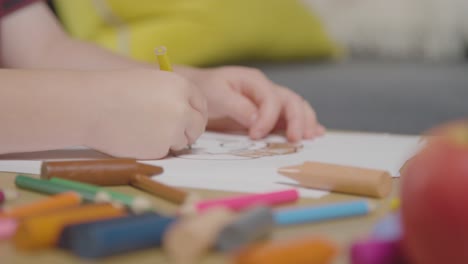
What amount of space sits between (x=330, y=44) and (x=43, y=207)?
1.20 m

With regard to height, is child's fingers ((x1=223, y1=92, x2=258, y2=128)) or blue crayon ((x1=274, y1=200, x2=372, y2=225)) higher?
child's fingers ((x1=223, y1=92, x2=258, y2=128))

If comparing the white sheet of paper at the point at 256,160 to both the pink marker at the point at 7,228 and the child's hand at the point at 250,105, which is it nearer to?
the child's hand at the point at 250,105

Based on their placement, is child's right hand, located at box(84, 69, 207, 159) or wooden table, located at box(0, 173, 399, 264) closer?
wooden table, located at box(0, 173, 399, 264)

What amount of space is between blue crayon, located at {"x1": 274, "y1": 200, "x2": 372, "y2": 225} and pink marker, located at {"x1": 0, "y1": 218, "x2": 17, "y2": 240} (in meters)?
0.12

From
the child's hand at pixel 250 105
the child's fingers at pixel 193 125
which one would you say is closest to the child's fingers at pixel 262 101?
the child's hand at pixel 250 105

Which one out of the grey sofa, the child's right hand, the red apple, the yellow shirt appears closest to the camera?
the red apple

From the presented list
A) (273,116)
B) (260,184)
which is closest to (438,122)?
(273,116)

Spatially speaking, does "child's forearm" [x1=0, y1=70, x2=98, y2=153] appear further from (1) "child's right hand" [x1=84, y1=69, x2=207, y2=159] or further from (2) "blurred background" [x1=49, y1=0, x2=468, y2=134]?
(2) "blurred background" [x1=49, y1=0, x2=468, y2=134]

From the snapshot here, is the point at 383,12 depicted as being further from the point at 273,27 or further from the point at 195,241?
the point at 195,241

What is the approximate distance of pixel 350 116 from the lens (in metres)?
1.04

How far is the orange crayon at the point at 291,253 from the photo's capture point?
27 cm

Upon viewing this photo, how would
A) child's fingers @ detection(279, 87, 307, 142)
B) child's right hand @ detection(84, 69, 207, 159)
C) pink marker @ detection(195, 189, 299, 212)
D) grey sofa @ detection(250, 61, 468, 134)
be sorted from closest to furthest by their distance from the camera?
1. pink marker @ detection(195, 189, 299, 212)
2. child's right hand @ detection(84, 69, 207, 159)
3. child's fingers @ detection(279, 87, 307, 142)
4. grey sofa @ detection(250, 61, 468, 134)

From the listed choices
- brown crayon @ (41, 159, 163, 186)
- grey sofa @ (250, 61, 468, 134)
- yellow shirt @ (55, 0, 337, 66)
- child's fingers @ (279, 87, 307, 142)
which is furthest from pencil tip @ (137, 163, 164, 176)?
yellow shirt @ (55, 0, 337, 66)

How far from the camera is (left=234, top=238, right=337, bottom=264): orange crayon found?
274 mm
